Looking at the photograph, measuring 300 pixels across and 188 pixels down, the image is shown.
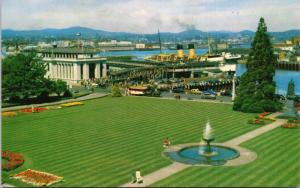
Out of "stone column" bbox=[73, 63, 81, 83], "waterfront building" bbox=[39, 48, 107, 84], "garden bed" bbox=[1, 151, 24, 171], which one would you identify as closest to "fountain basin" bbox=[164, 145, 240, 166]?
"garden bed" bbox=[1, 151, 24, 171]

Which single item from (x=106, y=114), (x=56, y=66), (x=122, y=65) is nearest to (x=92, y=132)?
(x=106, y=114)

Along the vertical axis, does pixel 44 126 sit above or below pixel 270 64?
below

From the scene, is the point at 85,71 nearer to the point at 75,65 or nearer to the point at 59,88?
the point at 75,65

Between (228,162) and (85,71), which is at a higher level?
(85,71)

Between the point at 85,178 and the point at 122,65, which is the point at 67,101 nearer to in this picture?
the point at 85,178

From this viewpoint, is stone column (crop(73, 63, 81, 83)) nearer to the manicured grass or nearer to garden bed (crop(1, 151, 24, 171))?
garden bed (crop(1, 151, 24, 171))

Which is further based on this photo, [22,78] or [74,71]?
[74,71]

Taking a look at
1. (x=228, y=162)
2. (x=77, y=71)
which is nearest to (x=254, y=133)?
(x=228, y=162)
